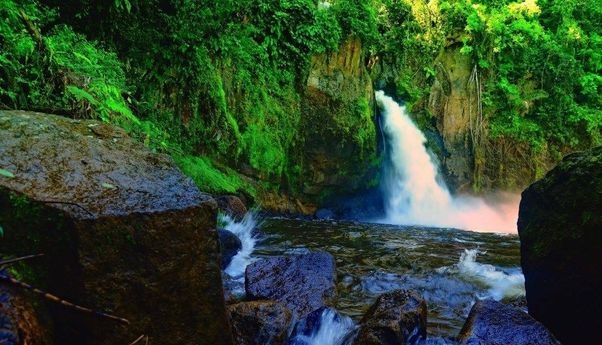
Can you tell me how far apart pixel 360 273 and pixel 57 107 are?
4.26 m

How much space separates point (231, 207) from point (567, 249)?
19.5 feet

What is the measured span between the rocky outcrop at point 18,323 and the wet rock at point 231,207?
606 cm

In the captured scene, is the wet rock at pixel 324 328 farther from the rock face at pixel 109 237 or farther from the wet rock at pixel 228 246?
the wet rock at pixel 228 246

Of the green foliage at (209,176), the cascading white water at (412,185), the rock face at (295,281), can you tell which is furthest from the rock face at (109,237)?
the cascading white water at (412,185)

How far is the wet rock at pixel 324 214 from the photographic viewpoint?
42.1 ft

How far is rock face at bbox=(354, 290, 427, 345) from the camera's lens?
10.8ft

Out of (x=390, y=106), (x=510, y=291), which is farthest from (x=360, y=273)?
(x=390, y=106)

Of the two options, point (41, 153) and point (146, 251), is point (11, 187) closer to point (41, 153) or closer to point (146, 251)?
point (41, 153)

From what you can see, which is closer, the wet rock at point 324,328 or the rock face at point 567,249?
the rock face at point 567,249

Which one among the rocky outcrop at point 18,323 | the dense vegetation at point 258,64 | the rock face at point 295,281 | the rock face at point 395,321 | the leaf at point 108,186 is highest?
the dense vegetation at point 258,64

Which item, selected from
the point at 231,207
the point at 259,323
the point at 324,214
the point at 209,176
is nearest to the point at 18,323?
the point at 259,323

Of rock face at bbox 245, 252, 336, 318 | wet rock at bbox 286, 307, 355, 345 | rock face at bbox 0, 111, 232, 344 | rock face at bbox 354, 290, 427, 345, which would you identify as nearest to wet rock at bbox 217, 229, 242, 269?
rock face at bbox 245, 252, 336, 318

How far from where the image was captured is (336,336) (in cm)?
→ 359

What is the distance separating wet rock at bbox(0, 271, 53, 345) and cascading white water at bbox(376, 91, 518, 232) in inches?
515
